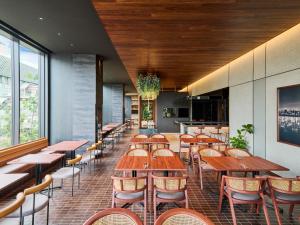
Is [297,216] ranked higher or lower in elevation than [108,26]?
lower

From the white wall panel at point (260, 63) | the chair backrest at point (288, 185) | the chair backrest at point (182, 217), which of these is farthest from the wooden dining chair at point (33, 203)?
the white wall panel at point (260, 63)

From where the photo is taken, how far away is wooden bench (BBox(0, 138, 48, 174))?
173 inches

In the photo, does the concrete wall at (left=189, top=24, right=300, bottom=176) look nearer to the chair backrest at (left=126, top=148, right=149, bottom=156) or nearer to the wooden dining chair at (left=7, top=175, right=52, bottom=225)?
the chair backrest at (left=126, top=148, right=149, bottom=156)

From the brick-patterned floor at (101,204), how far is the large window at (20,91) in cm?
204

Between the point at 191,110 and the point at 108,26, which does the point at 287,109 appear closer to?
the point at 108,26

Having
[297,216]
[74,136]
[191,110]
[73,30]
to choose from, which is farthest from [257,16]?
[191,110]

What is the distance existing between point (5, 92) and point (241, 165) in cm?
514

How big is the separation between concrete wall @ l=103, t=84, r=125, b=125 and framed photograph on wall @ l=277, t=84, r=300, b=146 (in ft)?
36.0

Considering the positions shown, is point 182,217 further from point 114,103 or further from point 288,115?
point 114,103

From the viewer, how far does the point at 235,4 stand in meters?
2.84

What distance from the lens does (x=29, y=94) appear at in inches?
241

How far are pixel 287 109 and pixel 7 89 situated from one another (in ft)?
20.3

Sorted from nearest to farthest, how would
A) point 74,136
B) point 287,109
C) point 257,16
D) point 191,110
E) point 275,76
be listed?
point 257,16 < point 287,109 < point 275,76 < point 74,136 < point 191,110

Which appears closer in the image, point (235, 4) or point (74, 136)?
point (235, 4)
